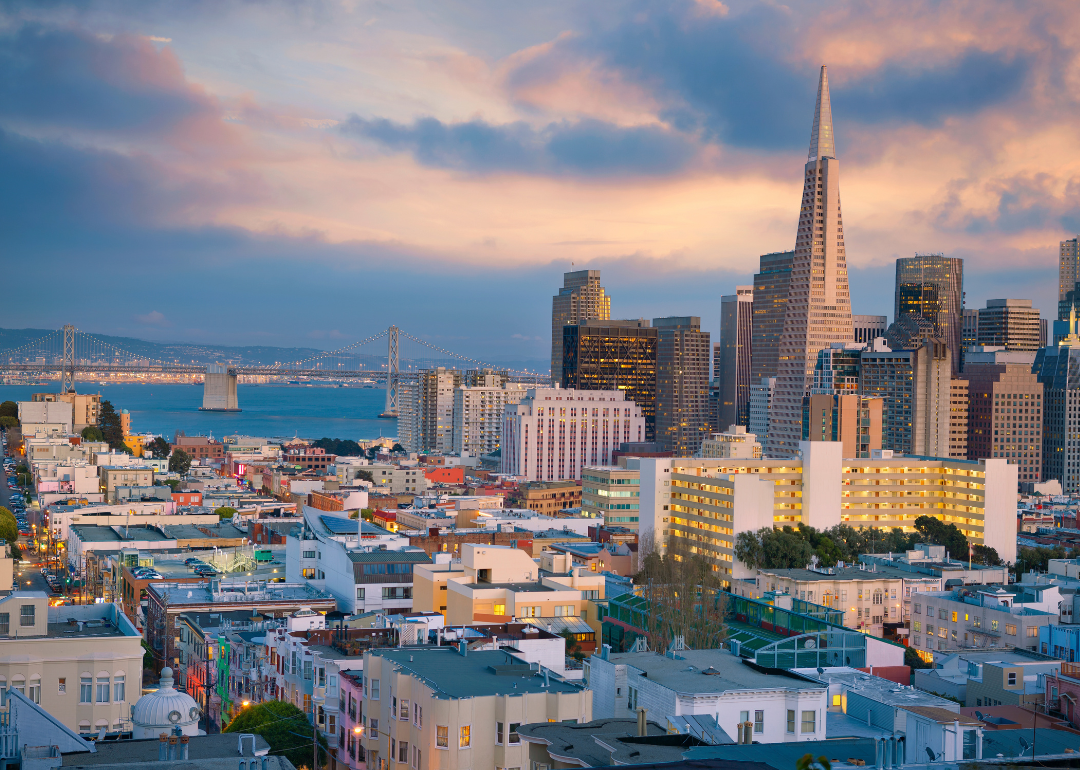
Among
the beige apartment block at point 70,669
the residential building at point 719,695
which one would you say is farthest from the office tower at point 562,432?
the residential building at point 719,695

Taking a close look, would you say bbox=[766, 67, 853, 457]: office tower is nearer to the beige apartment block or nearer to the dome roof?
the beige apartment block

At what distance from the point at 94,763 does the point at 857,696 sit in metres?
11.6

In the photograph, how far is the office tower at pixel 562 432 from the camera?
114 metres

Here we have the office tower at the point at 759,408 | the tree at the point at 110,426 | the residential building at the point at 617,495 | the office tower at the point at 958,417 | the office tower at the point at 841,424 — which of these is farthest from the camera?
the office tower at the point at 759,408

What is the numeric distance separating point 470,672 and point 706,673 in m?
3.09

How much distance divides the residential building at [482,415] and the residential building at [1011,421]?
46.8 m

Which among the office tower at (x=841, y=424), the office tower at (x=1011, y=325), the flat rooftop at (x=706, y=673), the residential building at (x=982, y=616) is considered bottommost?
the residential building at (x=982, y=616)

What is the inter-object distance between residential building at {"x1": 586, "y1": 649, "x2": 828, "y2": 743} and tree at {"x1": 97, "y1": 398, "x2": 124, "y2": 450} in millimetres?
78151

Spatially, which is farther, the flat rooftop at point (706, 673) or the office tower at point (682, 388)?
the office tower at point (682, 388)

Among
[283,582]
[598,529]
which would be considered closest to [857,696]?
[283,582]

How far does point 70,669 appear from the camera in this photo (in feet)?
61.2

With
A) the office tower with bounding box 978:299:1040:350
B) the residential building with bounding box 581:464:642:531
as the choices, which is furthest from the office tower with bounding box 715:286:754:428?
the residential building with bounding box 581:464:642:531

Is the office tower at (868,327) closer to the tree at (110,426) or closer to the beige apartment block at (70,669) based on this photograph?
the tree at (110,426)

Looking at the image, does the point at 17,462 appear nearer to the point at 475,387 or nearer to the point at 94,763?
the point at 475,387
